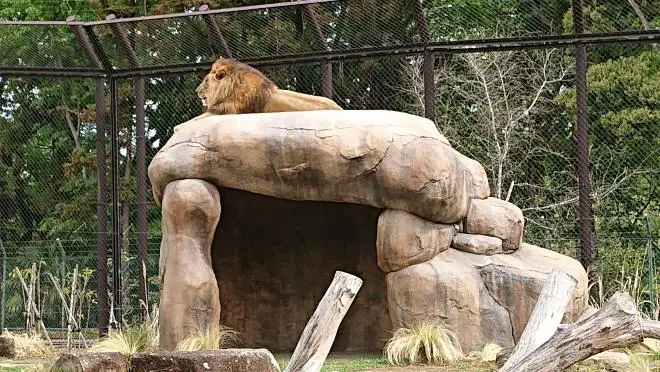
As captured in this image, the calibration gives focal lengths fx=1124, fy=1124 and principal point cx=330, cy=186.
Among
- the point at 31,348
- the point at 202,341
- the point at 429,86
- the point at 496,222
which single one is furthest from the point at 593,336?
the point at 31,348

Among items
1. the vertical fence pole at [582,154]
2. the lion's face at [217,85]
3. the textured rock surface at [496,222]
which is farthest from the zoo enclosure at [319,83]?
the lion's face at [217,85]

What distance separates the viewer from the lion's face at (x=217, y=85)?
11.3 m

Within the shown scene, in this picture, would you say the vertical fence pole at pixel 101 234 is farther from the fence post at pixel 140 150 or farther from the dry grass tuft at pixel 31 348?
the dry grass tuft at pixel 31 348

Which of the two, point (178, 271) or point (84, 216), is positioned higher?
point (178, 271)

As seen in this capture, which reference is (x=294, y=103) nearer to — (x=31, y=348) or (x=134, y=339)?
(x=134, y=339)

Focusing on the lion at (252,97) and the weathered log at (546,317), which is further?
the lion at (252,97)

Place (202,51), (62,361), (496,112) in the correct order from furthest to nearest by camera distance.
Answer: (496,112) → (202,51) → (62,361)

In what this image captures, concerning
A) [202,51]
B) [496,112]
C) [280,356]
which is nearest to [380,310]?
[280,356]

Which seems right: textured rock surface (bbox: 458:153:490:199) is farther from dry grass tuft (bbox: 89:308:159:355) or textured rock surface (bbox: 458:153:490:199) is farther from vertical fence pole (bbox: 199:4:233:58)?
dry grass tuft (bbox: 89:308:159:355)

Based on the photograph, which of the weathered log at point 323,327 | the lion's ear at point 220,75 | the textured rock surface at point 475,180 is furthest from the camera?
the lion's ear at point 220,75

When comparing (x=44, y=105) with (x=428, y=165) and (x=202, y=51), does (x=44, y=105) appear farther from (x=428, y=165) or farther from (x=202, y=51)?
(x=428, y=165)

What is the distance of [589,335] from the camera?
6.41 meters

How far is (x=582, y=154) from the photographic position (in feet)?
38.0

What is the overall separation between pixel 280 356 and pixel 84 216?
34.9ft
